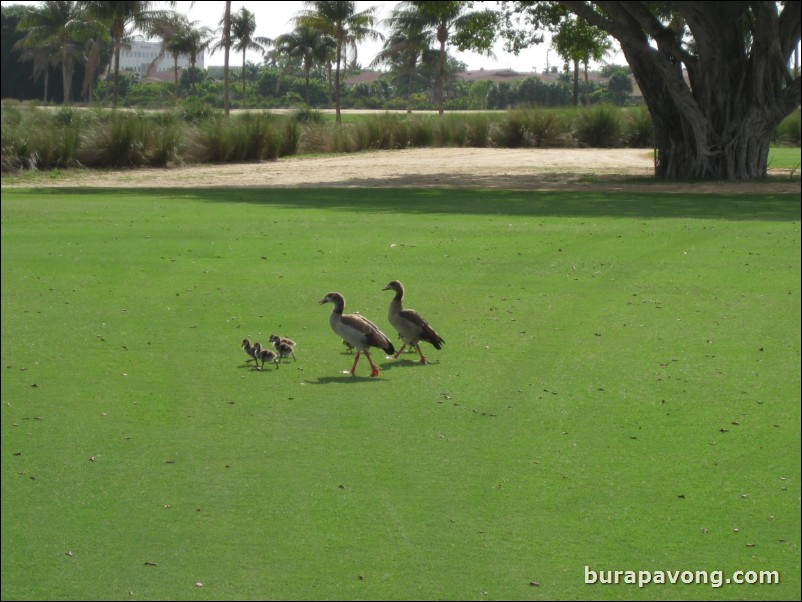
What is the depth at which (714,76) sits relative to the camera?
94.4 ft

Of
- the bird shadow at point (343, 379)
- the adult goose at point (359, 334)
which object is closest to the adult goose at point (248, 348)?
the bird shadow at point (343, 379)

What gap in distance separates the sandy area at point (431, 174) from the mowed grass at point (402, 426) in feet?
45.6

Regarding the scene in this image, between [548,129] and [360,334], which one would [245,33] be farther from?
[360,334]

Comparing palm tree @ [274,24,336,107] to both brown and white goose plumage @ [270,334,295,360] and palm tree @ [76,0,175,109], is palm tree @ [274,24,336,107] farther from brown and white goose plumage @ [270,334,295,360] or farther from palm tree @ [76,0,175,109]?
brown and white goose plumage @ [270,334,295,360]

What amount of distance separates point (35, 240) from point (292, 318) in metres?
7.26

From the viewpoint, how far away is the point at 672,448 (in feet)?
25.2

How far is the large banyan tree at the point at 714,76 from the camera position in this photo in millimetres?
27828

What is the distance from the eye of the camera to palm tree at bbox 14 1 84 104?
23.2 metres

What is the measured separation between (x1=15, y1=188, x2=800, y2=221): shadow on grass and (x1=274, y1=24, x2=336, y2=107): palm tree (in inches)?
2337

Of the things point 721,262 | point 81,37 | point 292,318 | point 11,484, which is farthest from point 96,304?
point 81,37

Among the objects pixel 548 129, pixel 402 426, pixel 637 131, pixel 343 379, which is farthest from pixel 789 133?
pixel 402 426

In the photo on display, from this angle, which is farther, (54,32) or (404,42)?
(404,42)

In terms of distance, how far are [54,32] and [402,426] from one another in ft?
61.9

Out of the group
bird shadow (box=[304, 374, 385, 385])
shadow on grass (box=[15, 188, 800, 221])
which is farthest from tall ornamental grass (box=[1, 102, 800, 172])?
bird shadow (box=[304, 374, 385, 385])
